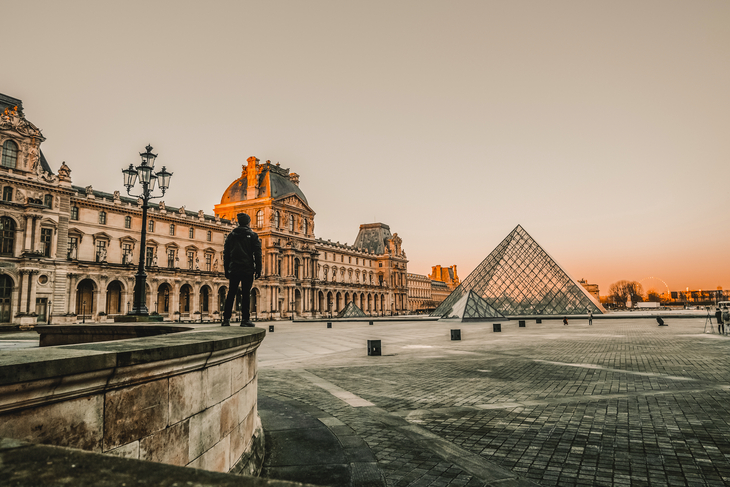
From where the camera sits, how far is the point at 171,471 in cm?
132

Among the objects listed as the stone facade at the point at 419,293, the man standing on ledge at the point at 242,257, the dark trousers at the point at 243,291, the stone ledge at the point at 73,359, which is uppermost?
Result: the stone facade at the point at 419,293

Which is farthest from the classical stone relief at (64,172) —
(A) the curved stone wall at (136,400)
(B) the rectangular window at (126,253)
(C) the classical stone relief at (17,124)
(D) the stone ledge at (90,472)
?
(D) the stone ledge at (90,472)

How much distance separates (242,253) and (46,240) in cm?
4067

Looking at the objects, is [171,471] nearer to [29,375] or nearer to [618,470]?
[29,375]

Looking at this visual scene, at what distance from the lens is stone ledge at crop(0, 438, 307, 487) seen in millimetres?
1216

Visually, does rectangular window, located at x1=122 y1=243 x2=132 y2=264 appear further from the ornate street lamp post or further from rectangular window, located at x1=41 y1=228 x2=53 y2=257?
the ornate street lamp post

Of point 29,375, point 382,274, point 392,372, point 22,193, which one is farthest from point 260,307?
point 29,375

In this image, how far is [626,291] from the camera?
170625 mm

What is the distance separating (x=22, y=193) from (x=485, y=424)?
44091 mm

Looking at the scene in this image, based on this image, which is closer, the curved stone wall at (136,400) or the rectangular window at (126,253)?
the curved stone wall at (136,400)

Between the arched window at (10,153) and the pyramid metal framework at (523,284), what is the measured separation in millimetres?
44421

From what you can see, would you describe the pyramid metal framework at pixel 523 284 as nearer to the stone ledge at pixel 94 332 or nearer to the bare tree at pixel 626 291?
the stone ledge at pixel 94 332

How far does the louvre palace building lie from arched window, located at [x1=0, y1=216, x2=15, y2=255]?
70mm

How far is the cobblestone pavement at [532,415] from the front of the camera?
4.53 metres
